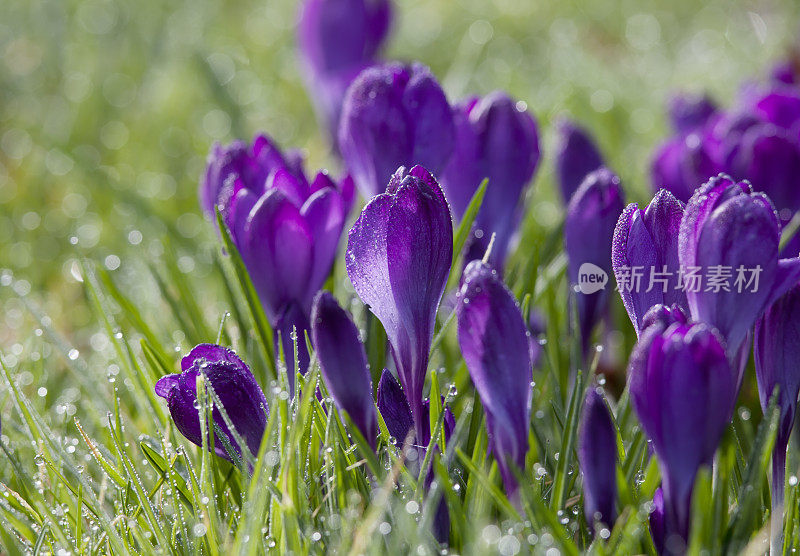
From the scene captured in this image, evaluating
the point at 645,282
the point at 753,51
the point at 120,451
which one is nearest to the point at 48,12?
the point at 753,51

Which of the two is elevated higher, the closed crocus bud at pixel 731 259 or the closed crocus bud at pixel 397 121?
the closed crocus bud at pixel 397 121

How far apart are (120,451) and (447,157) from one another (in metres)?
0.59

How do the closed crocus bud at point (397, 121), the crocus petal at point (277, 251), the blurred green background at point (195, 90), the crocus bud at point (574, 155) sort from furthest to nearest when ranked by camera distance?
the blurred green background at point (195, 90) → the crocus bud at point (574, 155) → the closed crocus bud at point (397, 121) → the crocus petal at point (277, 251)

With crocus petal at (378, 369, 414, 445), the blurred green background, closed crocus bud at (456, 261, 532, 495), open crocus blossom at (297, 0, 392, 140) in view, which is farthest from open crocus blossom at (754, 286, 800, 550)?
open crocus blossom at (297, 0, 392, 140)

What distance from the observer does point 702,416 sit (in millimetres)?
827

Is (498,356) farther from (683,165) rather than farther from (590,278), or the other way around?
(683,165)

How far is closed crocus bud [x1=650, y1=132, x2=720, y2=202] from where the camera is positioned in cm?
155

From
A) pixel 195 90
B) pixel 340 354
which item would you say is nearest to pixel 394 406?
pixel 340 354

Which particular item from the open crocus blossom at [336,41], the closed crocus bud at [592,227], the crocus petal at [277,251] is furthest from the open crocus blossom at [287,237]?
the open crocus blossom at [336,41]

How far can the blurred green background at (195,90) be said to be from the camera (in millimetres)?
2189

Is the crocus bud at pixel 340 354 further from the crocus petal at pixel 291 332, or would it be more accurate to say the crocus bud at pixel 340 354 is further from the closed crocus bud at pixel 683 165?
the closed crocus bud at pixel 683 165

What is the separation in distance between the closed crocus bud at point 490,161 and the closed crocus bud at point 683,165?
11.8 inches

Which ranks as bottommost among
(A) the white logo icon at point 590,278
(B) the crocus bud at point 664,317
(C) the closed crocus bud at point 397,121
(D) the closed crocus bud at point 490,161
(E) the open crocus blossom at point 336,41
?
(A) the white logo icon at point 590,278

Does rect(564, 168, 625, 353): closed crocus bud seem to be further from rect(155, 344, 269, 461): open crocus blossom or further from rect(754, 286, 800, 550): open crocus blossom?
rect(155, 344, 269, 461): open crocus blossom
